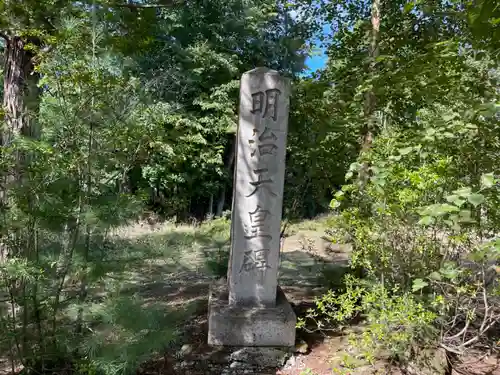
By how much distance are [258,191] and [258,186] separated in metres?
0.04

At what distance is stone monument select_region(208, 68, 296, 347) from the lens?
3408 mm

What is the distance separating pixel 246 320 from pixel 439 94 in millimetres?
2277

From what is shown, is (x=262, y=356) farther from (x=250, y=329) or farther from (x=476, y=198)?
(x=476, y=198)

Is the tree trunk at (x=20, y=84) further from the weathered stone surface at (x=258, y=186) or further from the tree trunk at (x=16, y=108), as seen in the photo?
the weathered stone surface at (x=258, y=186)

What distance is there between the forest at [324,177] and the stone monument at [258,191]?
485 millimetres

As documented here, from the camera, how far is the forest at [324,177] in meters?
2.32

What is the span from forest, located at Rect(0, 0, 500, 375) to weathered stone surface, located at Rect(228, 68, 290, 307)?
0.51 metres

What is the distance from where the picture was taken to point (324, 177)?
408 centimetres

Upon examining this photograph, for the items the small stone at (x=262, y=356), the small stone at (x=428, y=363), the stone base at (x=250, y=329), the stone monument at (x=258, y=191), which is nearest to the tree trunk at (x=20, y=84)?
the stone monument at (x=258, y=191)

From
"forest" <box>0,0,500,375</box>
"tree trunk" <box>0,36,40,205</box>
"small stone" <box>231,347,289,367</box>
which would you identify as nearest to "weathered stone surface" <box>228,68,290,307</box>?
"small stone" <box>231,347,289,367</box>

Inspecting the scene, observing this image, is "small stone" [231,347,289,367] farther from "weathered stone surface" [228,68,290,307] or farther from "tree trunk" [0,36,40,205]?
"tree trunk" [0,36,40,205]

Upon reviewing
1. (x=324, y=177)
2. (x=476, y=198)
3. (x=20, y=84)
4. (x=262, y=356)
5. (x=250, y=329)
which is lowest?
(x=262, y=356)

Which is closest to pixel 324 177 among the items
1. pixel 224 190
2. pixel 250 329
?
pixel 250 329

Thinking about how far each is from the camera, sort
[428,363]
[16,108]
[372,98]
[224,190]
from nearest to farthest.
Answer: [428,363], [372,98], [16,108], [224,190]
